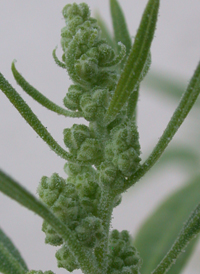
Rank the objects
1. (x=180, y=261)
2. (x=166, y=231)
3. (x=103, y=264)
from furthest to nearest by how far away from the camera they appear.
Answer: (x=166, y=231)
(x=180, y=261)
(x=103, y=264)

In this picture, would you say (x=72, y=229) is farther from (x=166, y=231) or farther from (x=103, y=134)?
(x=166, y=231)

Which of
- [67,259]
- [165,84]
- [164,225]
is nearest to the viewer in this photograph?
[67,259]

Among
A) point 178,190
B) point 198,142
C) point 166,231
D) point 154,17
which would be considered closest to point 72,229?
point 154,17

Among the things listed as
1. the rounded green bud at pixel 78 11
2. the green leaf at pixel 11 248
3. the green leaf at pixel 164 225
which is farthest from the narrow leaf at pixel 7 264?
the green leaf at pixel 164 225

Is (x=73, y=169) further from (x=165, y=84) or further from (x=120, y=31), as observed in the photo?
(x=165, y=84)

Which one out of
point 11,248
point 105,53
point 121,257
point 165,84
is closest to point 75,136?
point 105,53

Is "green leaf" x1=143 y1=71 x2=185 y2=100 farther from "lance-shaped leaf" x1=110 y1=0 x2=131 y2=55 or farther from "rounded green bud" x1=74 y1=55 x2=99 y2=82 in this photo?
"rounded green bud" x1=74 y1=55 x2=99 y2=82
